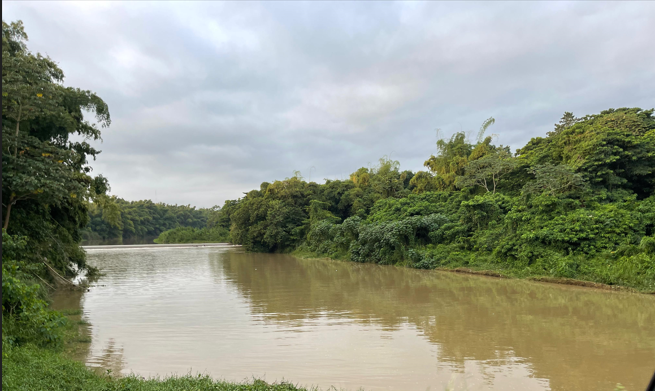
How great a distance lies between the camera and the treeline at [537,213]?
14375 mm

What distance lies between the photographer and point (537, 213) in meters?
17.1

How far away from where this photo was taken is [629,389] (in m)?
5.75

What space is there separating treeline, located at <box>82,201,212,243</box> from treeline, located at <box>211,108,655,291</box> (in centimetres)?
4298

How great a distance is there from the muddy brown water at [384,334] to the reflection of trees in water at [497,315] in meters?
0.03

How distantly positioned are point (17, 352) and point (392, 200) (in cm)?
2406

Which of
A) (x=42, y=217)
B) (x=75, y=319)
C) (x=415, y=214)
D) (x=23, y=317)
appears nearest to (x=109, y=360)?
(x=23, y=317)

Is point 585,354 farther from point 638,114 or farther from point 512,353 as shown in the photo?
point 638,114

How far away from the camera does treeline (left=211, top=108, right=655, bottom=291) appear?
47.2 feet

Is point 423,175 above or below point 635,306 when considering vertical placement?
above

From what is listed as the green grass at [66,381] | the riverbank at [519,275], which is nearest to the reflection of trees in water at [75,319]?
the green grass at [66,381]

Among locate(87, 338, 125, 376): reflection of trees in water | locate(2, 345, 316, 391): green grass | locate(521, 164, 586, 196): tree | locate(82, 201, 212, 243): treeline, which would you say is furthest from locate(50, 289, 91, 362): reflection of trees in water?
locate(82, 201, 212, 243): treeline

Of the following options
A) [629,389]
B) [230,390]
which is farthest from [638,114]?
[230,390]

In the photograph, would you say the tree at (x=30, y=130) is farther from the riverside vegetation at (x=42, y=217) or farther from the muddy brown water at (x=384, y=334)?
the muddy brown water at (x=384, y=334)

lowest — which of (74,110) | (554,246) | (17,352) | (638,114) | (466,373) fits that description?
(466,373)
